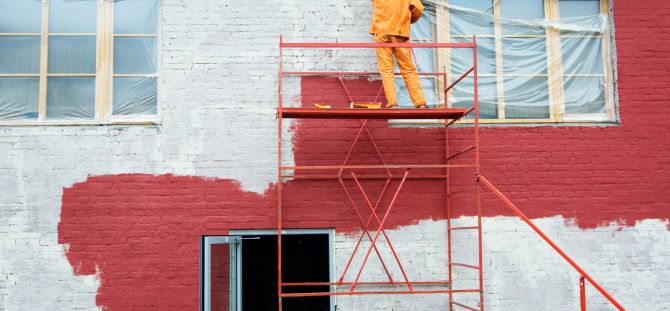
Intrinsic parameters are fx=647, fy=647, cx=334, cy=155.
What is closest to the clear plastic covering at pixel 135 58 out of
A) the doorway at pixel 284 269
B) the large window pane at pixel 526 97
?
the doorway at pixel 284 269

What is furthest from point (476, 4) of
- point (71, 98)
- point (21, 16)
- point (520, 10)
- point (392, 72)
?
point (21, 16)

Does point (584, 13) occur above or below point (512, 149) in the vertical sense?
above

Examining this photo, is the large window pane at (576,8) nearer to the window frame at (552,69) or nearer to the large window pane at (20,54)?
the window frame at (552,69)

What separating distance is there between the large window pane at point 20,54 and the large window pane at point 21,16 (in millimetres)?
114

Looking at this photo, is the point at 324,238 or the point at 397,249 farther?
the point at 324,238

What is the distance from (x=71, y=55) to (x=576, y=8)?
580 centimetres

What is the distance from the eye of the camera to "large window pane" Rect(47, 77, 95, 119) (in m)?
7.11

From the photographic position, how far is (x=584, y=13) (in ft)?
24.9

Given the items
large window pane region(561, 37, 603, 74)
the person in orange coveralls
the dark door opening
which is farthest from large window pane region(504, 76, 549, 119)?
the dark door opening

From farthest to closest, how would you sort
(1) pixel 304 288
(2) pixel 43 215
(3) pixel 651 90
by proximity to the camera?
(1) pixel 304 288, (3) pixel 651 90, (2) pixel 43 215

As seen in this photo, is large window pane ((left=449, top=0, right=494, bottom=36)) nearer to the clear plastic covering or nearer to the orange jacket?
the orange jacket

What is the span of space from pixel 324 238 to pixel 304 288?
67 cm

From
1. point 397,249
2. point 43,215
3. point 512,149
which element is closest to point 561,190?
point 512,149

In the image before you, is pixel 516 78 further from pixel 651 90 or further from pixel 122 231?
pixel 122 231
